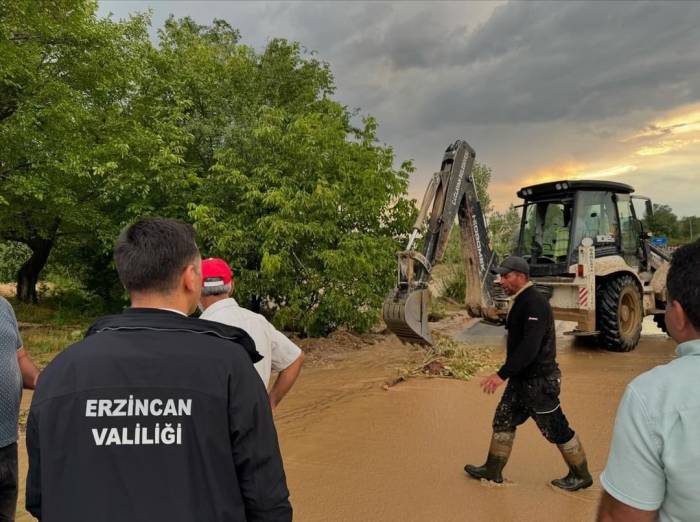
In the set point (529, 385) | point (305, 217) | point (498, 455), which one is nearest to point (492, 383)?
point (529, 385)

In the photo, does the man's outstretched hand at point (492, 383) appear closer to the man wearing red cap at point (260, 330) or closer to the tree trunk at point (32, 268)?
the man wearing red cap at point (260, 330)

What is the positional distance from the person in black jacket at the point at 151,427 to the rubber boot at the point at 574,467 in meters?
3.44

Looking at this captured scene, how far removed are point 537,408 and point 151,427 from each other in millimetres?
3567

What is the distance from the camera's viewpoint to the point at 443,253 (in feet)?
29.8

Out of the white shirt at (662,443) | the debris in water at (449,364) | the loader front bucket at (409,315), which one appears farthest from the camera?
the debris in water at (449,364)

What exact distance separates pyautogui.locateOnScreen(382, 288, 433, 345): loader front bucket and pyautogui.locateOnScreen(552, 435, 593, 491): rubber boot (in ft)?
11.9

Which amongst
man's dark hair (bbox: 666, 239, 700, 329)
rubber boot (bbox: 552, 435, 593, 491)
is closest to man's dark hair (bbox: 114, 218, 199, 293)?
man's dark hair (bbox: 666, 239, 700, 329)

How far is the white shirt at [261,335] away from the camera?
9.78ft

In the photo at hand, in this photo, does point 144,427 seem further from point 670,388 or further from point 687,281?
point 687,281

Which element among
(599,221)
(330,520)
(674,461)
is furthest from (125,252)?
(599,221)

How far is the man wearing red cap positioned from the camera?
9.91ft

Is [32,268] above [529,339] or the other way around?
above

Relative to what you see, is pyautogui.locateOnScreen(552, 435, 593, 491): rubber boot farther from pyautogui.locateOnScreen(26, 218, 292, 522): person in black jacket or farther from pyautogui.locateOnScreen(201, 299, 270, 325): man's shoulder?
pyautogui.locateOnScreen(26, 218, 292, 522): person in black jacket

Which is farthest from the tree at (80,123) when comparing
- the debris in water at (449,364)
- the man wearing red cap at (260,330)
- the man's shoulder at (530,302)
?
the man's shoulder at (530,302)
